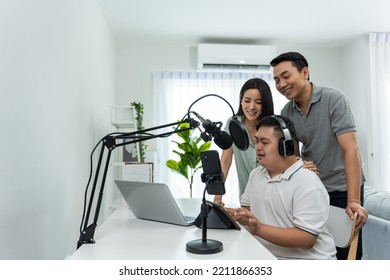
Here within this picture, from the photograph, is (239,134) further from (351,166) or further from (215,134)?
(351,166)

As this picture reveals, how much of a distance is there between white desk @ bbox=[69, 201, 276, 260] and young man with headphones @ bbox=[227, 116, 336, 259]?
118 millimetres

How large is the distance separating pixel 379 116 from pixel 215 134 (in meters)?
3.68

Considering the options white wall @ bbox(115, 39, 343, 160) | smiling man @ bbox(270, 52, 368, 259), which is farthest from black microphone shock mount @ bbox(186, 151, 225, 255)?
white wall @ bbox(115, 39, 343, 160)

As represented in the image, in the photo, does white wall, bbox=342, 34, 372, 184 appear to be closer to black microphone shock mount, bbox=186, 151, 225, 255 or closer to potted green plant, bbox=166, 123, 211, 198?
potted green plant, bbox=166, 123, 211, 198

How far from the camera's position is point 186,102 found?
426cm

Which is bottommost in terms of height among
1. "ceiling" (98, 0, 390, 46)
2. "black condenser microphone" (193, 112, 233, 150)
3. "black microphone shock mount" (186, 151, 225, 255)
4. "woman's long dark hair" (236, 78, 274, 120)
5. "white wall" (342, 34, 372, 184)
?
"black microphone shock mount" (186, 151, 225, 255)

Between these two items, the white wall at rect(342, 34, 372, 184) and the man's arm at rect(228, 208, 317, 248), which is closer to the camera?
the man's arm at rect(228, 208, 317, 248)

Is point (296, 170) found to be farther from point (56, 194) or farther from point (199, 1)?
point (199, 1)

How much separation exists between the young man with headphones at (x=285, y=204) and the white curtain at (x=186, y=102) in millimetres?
2806

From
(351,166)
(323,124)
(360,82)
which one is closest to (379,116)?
(360,82)

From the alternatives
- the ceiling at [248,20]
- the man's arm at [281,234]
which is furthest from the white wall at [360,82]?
the man's arm at [281,234]

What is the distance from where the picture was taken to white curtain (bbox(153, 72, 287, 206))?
4152 mm
